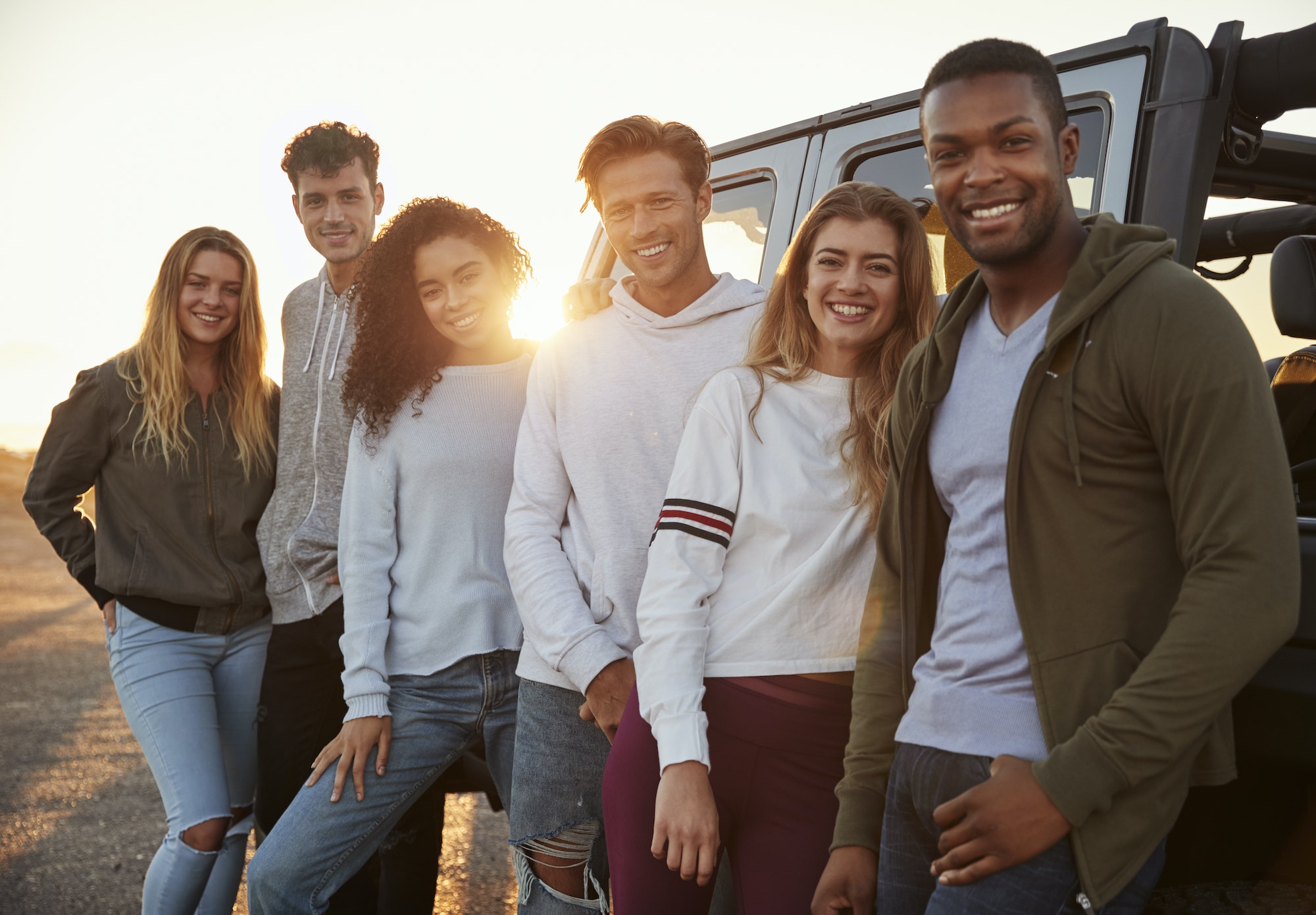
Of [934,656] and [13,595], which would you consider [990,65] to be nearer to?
[934,656]

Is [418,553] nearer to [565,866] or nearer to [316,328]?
[565,866]

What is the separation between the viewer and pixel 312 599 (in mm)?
2764

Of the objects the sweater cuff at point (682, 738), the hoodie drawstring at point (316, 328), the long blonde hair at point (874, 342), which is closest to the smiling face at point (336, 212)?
the hoodie drawstring at point (316, 328)

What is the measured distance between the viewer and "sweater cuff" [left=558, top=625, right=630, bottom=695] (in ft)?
6.75

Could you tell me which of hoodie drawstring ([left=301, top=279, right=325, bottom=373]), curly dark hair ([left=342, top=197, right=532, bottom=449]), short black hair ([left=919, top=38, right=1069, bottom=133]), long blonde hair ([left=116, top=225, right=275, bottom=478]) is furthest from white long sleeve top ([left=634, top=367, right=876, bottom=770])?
long blonde hair ([left=116, top=225, right=275, bottom=478])

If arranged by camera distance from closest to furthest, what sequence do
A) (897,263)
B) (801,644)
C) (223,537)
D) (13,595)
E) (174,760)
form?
(801,644) < (897,263) < (174,760) < (223,537) < (13,595)

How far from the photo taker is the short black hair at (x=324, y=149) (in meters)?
3.25

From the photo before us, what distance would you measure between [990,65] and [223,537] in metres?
2.44

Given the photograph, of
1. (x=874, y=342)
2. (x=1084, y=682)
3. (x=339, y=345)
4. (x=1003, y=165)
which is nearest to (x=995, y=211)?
(x=1003, y=165)

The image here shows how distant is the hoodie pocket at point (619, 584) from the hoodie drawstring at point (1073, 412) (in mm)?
1021

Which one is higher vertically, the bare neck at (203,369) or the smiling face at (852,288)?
the smiling face at (852,288)

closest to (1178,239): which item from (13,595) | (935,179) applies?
(935,179)

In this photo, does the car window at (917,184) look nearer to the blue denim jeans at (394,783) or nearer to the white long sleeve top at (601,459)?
the white long sleeve top at (601,459)

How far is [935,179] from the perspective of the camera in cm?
158
